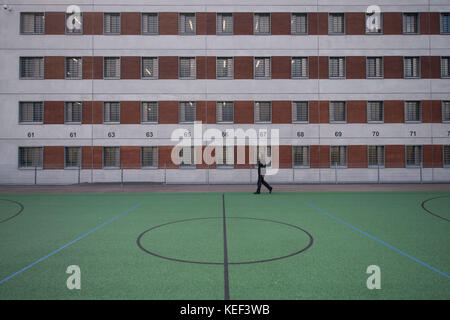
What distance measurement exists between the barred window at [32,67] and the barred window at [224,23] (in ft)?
49.2

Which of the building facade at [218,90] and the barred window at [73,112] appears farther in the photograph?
the barred window at [73,112]

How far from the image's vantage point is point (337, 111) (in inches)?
872

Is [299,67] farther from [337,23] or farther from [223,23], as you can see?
[223,23]

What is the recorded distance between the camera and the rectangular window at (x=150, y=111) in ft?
71.8

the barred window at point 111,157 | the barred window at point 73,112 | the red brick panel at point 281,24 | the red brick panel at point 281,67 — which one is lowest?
the barred window at point 111,157

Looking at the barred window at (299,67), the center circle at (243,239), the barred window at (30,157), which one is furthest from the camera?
the barred window at (299,67)

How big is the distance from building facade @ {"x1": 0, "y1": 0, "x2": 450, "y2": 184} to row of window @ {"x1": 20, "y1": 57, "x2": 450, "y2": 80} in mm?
108

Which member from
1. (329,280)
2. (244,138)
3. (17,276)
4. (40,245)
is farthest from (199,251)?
A: (244,138)

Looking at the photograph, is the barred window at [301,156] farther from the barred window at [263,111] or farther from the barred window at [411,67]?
the barred window at [411,67]

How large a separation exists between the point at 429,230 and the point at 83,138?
2277 centimetres

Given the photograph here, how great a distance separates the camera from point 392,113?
2180 centimetres

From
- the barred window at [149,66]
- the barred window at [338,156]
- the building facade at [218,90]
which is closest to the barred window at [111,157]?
the building facade at [218,90]

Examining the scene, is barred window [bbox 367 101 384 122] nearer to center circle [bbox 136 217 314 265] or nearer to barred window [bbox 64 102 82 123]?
center circle [bbox 136 217 314 265]

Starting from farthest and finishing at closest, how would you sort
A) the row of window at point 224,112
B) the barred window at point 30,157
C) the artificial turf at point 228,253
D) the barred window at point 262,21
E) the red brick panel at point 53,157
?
the barred window at point 262,21 < the row of window at point 224,112 < the barred window at point 30,157 < the red brick panel at point 53,157 < the artificial turf at point 228,253
